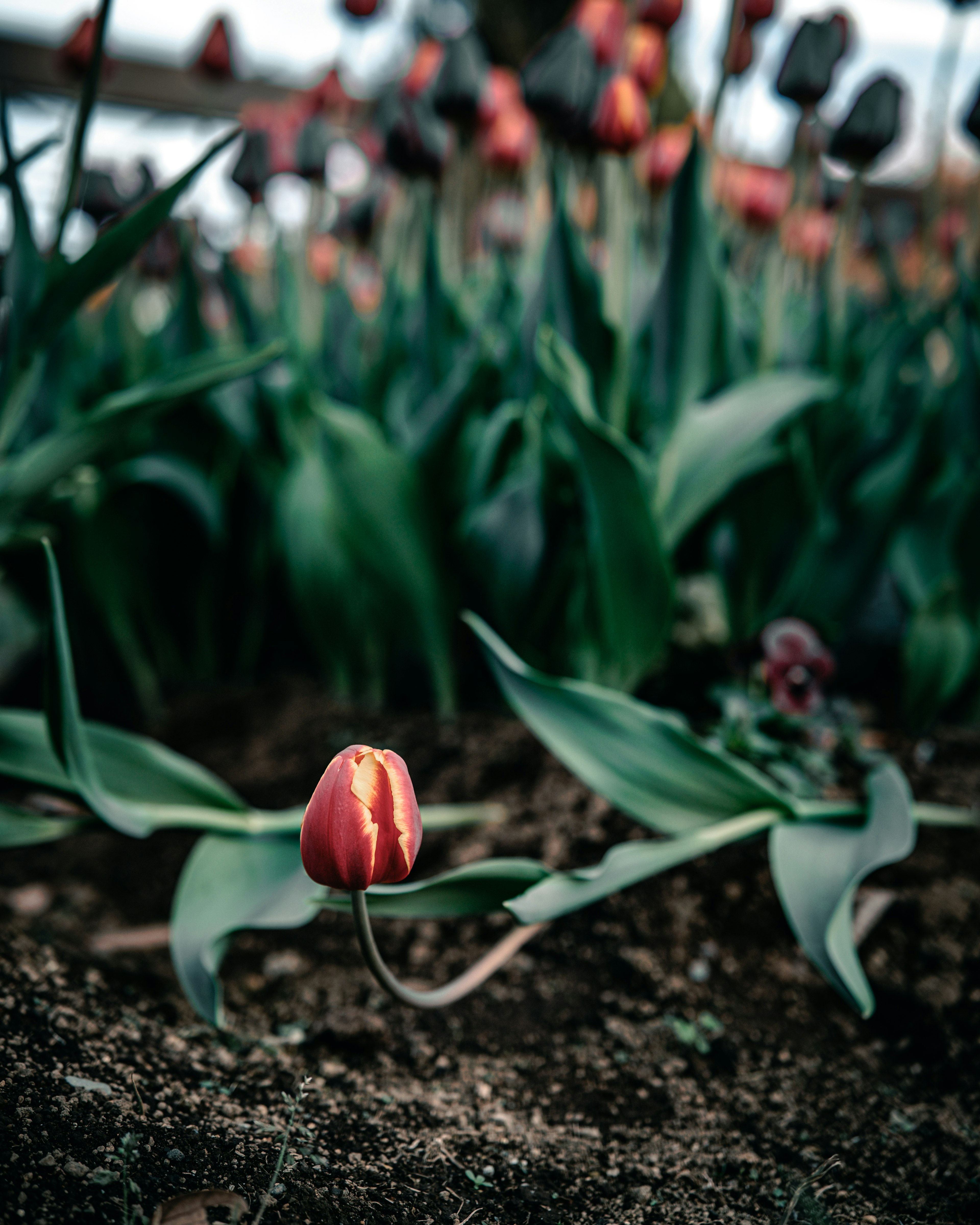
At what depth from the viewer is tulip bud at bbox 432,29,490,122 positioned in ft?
4.89

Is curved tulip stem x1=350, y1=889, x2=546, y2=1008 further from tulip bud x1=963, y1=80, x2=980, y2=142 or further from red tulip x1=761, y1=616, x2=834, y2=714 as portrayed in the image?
tulip bud x1=963, y1=80, x2=980, y2=142

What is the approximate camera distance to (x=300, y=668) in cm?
179

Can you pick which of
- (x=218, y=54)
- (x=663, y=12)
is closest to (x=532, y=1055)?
(x=663, y=12)

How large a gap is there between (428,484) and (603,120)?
1.77ft

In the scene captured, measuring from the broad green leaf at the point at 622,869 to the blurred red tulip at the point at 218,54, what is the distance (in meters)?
1.87

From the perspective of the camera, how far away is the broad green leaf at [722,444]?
1.17m

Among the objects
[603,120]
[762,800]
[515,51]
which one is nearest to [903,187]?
[515,51]

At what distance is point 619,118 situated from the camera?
3.87 feet

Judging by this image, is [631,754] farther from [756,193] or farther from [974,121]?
[756,193]

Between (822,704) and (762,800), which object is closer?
(762,800)

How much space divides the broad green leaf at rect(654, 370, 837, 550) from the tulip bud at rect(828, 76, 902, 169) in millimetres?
360

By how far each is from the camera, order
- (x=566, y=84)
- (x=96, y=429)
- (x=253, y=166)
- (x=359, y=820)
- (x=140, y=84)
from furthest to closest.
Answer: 1. (x=140, y=84)
2. (x=253, y=166)
3. (x=566, y=84)
4. (x=96, y=429)
5. (x=359, y=820)

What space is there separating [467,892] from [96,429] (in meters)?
0.69

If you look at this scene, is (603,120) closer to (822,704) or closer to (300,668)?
(822,704)
